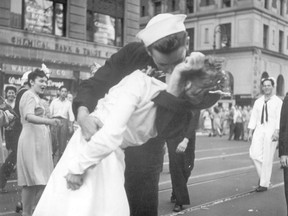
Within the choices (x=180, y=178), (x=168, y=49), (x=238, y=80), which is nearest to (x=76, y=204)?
(x=168, y=49)

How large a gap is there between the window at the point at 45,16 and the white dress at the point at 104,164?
19.3 meters

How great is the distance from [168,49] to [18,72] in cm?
1886

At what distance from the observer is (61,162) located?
8.46ft

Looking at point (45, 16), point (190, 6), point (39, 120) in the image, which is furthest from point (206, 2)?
point (39, 120)

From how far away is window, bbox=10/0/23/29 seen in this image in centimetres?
2027

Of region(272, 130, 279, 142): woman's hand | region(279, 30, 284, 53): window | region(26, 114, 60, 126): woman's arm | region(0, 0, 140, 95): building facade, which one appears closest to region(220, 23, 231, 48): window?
region(279, 30, 284, 53): window

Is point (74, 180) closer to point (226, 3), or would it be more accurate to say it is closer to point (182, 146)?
point (182, 146)

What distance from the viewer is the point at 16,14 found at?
20.5 meters

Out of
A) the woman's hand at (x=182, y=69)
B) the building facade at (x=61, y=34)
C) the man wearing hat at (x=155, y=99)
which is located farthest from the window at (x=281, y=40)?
the woman's hand at (x=182, y=69)

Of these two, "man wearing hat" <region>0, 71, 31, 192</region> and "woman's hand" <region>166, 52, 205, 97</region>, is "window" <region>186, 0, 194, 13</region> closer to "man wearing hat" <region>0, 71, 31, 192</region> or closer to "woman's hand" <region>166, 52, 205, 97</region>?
"man wearing hat" <region>0, 71, 31, 192</region>

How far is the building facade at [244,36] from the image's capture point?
140 ft

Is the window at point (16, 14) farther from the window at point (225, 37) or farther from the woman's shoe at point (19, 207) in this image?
the window at point (225, 37)

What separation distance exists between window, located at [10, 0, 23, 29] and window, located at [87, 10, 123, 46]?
4.31m

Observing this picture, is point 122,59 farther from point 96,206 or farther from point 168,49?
point 96,206
